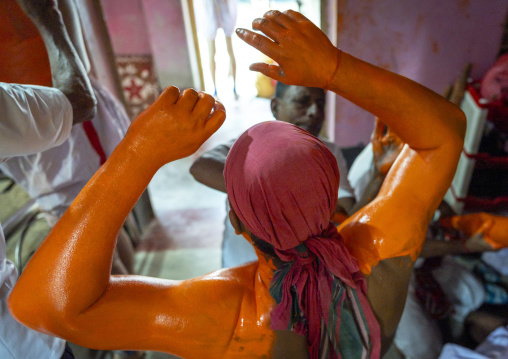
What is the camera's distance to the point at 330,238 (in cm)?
75

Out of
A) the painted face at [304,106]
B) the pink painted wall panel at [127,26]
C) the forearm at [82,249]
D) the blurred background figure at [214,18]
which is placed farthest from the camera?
the pink painted wall panel at [127,26]

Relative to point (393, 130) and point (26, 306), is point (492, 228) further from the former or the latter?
point (26, 306)

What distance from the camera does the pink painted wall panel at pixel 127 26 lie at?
4.20m

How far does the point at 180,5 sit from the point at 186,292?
174 inches

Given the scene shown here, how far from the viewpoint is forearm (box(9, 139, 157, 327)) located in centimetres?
60

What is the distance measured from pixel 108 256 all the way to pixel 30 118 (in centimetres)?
36

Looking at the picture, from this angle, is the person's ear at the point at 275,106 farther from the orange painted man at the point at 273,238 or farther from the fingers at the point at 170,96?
the fingers at the point at 170,96

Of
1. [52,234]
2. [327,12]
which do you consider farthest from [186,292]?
→ [327,12]

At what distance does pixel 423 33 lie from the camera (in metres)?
2.05

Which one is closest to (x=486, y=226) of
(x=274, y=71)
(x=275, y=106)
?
(x=275, y=106)

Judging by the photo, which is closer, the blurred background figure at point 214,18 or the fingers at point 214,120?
the fingers at point 214,120

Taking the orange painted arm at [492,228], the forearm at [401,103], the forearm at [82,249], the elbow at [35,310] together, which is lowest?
the orange painted arm at [492,228]

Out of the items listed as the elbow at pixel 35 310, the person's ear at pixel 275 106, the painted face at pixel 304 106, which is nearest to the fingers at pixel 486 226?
the painted face at pixel 304 106

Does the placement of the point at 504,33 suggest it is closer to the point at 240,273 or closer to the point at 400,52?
the point at 400,52
